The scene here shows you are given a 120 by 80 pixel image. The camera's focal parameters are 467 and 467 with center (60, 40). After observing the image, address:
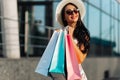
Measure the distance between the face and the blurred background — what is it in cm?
541

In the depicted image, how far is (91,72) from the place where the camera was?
61.9 feet

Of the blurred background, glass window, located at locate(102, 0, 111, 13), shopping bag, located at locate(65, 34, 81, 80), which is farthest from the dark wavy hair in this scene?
glass window, located at locate(102, 0, 111, 13)

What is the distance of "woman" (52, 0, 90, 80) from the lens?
4215mm

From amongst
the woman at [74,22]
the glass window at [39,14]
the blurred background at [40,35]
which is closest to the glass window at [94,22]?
the blurred background at [40,35]

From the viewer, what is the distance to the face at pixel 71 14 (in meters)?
4.22

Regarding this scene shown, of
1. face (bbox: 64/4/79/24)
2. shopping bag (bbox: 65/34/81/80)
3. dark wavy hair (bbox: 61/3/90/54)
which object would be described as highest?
face (bbox: 64/4/79/24)

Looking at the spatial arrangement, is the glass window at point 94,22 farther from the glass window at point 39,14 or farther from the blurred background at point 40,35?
the glass window at point 39,14

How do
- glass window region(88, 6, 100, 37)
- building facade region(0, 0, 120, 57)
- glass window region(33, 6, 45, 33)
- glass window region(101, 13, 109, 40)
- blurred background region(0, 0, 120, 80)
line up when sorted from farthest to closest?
glass window region(101, 13, 109, 40) → glass window region(88, 6, 100, 37) → glass window region(33, 6, 45, 33) → building facade region(0, 0, 120, 57) → blurred background region(0, 0, 120, 80)

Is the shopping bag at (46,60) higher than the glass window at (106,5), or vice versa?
the glass window at (106,5)

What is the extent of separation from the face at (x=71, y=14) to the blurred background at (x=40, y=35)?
5405mm

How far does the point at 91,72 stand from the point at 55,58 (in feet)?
49.2

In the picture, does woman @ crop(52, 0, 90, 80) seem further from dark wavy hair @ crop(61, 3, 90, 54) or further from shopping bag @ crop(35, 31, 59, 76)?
shopping bag @ crop(35, 31, 59, 76)

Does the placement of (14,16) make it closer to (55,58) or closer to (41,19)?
(41,19)

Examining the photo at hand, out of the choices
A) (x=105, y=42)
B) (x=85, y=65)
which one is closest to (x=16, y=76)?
(x=85, y=65)
